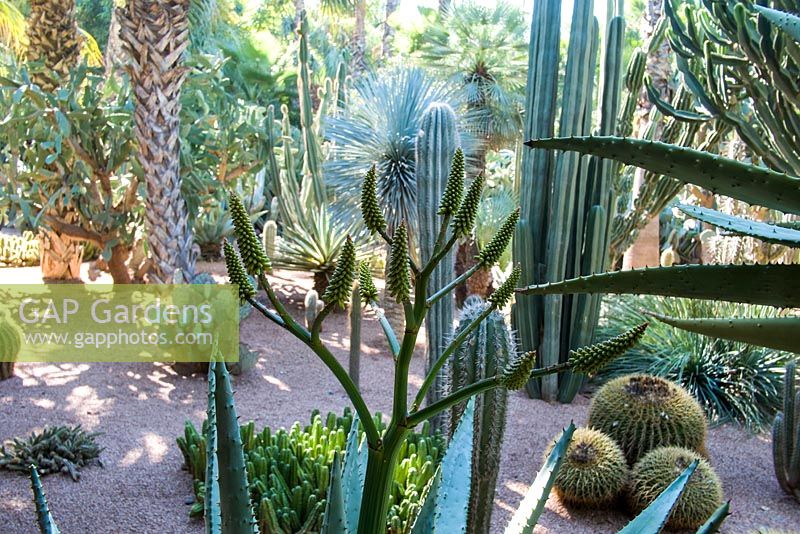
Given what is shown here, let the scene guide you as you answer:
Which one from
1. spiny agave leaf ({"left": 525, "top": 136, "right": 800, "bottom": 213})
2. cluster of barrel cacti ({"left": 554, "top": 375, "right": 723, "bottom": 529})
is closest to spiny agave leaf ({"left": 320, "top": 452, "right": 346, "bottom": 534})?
spiny agave leaf ({"left": 525, "top": 136, "right": 800, "bottom": 213})

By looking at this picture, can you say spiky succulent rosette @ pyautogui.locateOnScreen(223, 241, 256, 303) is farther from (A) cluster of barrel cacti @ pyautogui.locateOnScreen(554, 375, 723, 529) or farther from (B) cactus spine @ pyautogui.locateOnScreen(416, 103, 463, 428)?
(B) cactus spine @ pyautogui.locateOnScreen(416, 103, 463, 428)

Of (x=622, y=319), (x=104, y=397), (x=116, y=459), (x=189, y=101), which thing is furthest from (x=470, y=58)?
(x=116, y=459)

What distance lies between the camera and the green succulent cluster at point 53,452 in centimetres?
469

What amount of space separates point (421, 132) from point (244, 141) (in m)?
4.39

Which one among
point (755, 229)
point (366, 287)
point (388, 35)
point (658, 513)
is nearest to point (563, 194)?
point (658, 513)

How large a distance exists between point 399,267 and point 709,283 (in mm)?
408

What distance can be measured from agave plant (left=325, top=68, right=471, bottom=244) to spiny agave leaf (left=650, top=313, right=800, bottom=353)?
6.05m

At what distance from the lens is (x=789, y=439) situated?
4750 millimetres

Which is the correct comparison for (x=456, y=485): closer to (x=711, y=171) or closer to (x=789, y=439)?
(x=711, y=171)

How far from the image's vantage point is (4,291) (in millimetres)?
8164

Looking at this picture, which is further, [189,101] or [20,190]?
[189,101]

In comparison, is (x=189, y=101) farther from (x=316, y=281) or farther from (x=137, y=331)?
(x=137, y=331)

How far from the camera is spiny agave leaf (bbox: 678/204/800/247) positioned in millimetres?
1084

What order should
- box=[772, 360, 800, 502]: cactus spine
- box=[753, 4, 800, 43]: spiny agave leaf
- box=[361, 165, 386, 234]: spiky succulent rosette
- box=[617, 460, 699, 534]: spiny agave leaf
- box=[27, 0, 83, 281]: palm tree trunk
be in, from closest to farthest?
box=[361, 165, 386, 234]: spiky succulent rosette, box=[753, 4, 800, 43]: spiny agave leaf, box=[617, 460, 699, 534]: spiny agave leaf, box=[772, 360, 800, 502]: cactus spine, box=[27, 0, 83, 281]: palm tree trunk
